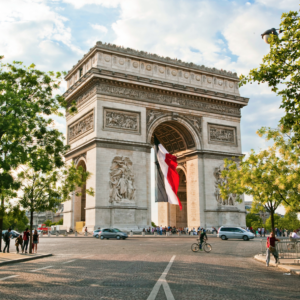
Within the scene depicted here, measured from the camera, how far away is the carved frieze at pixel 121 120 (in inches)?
1638

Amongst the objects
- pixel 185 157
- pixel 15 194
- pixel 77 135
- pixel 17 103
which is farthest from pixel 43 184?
pixel 185 157

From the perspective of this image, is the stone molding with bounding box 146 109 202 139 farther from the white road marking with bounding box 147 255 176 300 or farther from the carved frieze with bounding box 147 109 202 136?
the white road marking with bounding box 147 255 176 300

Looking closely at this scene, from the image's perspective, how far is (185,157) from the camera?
49.4m

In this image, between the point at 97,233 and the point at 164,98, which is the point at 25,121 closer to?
the point at 97,233

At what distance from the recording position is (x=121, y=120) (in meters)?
42.5

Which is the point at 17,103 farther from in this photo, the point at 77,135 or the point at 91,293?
the point at 77,135

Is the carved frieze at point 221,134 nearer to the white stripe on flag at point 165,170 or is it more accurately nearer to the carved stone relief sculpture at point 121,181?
the white stripe on flag at point 165,170

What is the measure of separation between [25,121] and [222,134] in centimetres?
3338

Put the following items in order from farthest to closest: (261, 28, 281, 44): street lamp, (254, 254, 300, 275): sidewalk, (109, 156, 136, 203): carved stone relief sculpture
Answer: (109, 156, 136, 203): carved stone relief sculpture → (254, 254, 300, 275): sidewalk → (261, 28, 281, 44): street lamp

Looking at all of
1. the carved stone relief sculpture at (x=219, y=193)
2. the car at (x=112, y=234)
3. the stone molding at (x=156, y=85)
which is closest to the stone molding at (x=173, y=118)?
the stone molding at (x=156, y=85)

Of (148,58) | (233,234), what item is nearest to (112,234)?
(233,234)

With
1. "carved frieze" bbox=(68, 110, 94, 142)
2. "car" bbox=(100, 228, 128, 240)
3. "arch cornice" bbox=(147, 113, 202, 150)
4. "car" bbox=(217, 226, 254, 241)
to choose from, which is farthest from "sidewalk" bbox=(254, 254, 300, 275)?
"carved frieze" bbox=(68, 110, 94, 142)

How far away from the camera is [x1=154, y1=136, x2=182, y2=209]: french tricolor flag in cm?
4197

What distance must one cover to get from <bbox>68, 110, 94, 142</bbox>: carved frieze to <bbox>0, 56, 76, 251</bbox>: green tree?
19.3 meters
